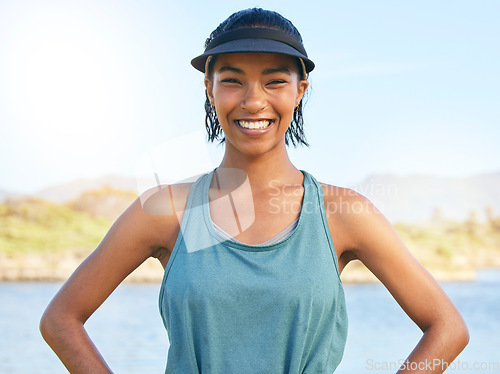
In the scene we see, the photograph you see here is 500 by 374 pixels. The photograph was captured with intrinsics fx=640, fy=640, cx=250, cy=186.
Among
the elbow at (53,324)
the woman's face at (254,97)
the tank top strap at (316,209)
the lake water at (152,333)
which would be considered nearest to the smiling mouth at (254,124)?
the woman's face at (254,97)

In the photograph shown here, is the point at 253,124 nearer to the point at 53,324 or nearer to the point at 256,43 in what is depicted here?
the point at 256,43

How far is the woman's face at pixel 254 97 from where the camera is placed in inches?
66.2

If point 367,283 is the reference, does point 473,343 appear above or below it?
above

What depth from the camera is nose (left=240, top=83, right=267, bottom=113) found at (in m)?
1.66

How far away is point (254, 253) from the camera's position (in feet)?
5.42

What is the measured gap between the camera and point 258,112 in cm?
167

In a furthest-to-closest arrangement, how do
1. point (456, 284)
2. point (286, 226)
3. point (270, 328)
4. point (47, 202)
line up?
point (47, 202) < point (456, 284) < point (286, 226) < point (270, 328)

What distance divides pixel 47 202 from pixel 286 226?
2419 centimetres

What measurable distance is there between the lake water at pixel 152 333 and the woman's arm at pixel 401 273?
324 cm

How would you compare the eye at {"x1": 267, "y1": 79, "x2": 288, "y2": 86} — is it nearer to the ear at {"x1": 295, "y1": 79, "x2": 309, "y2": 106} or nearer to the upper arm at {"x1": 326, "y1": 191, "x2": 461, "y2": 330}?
the ear at {"x1": 295, "y1": 79, "x2": 309, "y2": 106}

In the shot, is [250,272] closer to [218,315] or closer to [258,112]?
[218,315]

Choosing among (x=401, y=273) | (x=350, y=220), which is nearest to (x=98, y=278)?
(x=350, y=220)

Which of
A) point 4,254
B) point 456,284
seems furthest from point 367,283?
point 4,254

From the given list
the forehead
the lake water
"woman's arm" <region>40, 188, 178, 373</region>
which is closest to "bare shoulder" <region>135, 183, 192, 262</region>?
"woman's arm" <region>40, 188, 178, 373</region>
